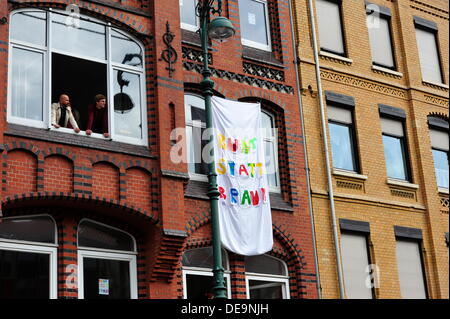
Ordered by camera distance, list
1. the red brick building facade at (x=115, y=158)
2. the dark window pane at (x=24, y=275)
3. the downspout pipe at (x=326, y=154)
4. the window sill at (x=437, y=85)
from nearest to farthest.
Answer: the dark window pane at (x=24, y=275), the red brick building facade at (x=115, y=158), the downspout pipe at (x=326, y=154), the window sill at (x=437, y=85)

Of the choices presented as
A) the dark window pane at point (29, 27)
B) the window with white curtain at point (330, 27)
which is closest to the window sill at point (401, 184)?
the window with white curtain at point (330, 27)

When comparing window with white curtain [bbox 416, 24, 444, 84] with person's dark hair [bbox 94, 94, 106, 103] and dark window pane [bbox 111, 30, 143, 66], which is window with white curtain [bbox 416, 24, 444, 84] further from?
person's dark hair [bbox 94, 94, 106, 103]

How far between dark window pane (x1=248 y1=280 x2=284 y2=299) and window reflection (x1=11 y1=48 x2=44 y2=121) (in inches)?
248

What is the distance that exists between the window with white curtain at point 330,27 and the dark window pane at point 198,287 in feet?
25.9

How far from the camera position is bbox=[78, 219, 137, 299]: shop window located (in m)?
Answer: 15.8

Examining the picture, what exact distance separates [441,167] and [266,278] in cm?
793

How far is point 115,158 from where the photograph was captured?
628 inches

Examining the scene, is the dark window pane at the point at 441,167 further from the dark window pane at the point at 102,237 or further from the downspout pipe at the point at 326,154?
the dark window pane at the point at 102,237

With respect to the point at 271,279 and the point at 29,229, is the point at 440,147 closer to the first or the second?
the point at 271,279

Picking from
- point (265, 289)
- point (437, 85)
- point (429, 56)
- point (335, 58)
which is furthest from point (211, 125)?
point (429, 56)

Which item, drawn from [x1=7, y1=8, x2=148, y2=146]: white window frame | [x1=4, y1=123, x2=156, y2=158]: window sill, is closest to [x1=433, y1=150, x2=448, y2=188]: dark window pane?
[x1=7, y1=8, x2=148, y2=146]: white window frame

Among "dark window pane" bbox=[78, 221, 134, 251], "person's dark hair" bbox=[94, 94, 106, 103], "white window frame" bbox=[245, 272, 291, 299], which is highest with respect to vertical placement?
"person's dark hair" bbox=[94, 94, 106, 103]

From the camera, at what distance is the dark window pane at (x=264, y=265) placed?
18.3 m
